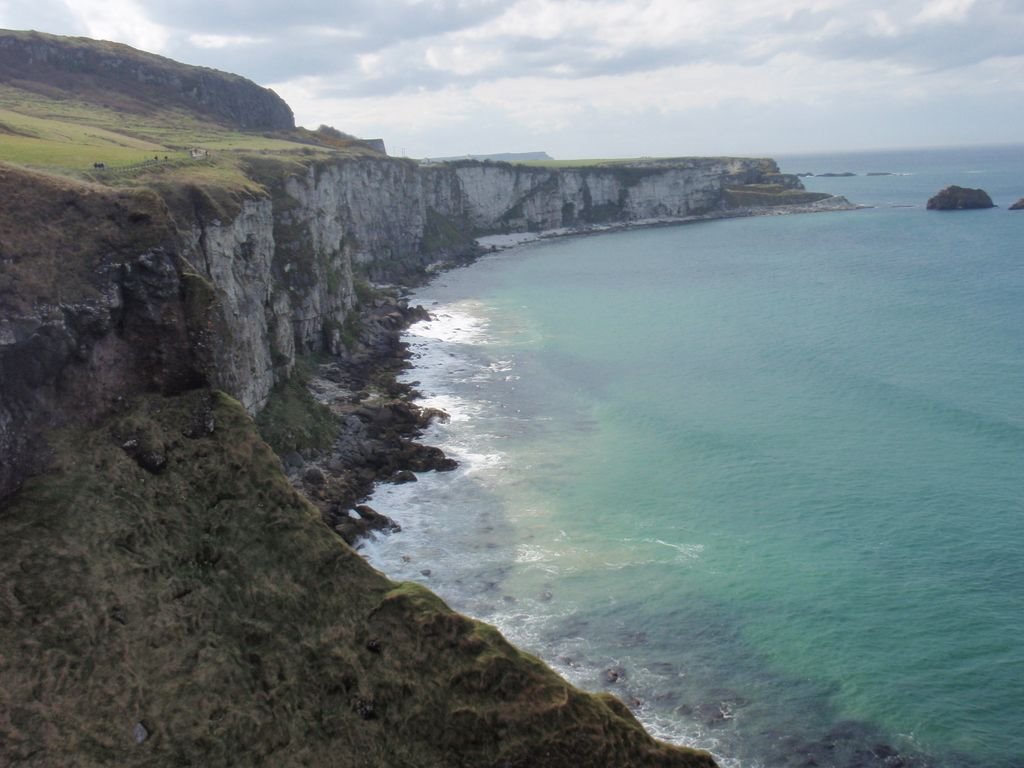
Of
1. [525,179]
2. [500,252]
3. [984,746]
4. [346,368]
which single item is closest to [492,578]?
[984,746]

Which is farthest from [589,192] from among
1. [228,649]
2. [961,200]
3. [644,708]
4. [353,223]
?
[228,649]

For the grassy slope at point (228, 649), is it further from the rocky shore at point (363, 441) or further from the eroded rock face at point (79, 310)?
the rocky shore at point (363, 441)

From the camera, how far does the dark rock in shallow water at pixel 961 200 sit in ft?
556

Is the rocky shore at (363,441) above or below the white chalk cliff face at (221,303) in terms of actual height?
below

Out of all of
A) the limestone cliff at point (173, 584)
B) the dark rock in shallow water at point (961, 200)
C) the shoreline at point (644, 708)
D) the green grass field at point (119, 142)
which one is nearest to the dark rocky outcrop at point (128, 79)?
the green grass field at point (119, 142)

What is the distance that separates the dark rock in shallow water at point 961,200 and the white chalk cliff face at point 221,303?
107 metres

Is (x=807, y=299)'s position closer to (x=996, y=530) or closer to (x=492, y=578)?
(x=996, y=530)

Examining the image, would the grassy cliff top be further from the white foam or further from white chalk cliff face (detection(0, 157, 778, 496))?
the white foam

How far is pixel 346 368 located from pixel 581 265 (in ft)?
214

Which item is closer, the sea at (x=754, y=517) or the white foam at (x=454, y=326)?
the sea at (x=754, y=517)

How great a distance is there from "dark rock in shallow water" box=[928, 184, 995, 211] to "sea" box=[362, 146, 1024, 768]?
92743 mm

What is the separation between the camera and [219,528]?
1141 inches

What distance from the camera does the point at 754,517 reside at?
139ft

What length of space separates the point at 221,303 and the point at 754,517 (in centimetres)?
2628
